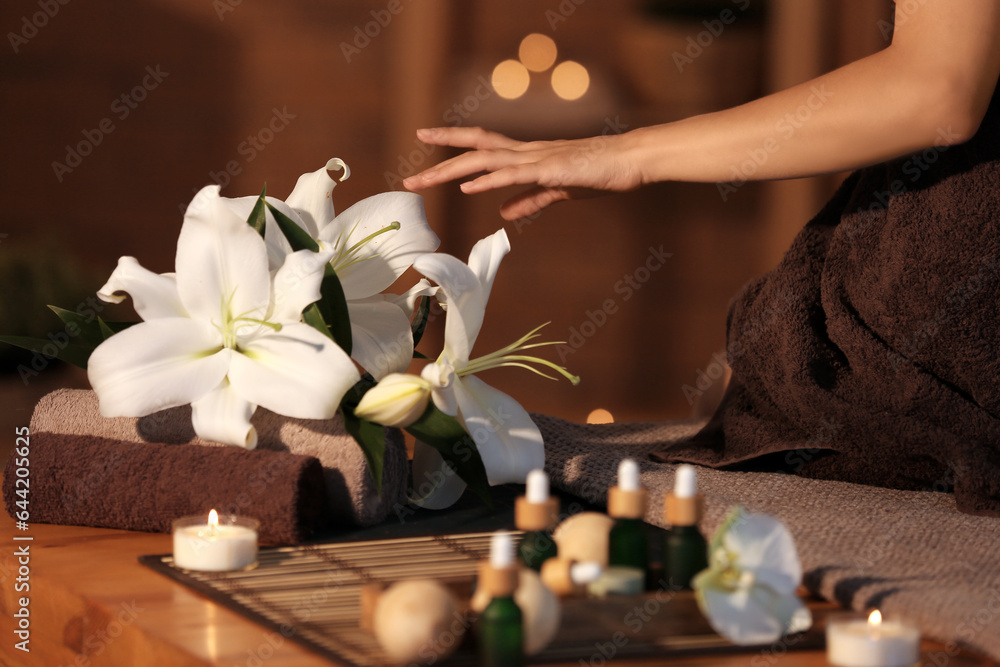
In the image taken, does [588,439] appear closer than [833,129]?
No

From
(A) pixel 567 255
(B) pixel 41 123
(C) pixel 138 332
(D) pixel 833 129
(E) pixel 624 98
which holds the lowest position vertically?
(C) pixel 138 332

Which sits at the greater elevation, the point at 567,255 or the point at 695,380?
the point at 567,255

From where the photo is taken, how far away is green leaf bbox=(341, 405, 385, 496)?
25.4 inches

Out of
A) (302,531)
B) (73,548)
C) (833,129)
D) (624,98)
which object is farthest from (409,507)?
(624,98)

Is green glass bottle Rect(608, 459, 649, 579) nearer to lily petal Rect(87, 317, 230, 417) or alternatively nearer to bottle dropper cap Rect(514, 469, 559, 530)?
bottle dropper cap Rect(514, 469, 559, 530)

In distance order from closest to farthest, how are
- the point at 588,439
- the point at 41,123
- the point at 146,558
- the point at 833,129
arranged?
1. the point at 146,558
2. the point at 833,129
3. the point at 588,439
4. the point at 41,123

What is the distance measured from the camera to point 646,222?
8.64 feet

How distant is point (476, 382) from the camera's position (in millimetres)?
706

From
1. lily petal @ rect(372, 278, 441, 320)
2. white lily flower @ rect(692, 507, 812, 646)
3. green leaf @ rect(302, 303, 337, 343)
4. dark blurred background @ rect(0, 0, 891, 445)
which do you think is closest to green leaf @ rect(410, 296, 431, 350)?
lily petal @ rect(372, 278, 441, 320)

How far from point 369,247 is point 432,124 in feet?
5.62

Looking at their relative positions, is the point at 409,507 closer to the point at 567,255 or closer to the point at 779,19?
the point at 567,255

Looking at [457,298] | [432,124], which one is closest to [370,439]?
[457,298]

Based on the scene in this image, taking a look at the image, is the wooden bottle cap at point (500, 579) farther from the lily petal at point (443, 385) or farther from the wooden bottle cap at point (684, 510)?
the lily petal at point (443, 385)

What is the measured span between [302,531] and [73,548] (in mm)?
148
